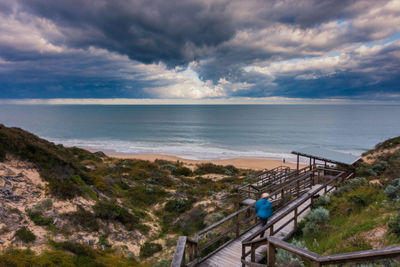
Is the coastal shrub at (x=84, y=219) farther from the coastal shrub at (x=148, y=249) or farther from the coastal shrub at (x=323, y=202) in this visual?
the coastal shrub at (x=323, y=202)

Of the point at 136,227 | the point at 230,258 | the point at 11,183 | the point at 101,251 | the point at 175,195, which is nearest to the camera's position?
the point at 230,258

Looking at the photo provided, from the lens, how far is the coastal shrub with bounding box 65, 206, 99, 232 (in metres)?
9.25

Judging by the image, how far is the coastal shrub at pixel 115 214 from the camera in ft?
34.3

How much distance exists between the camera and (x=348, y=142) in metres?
52.2

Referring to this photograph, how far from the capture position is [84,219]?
376 inches

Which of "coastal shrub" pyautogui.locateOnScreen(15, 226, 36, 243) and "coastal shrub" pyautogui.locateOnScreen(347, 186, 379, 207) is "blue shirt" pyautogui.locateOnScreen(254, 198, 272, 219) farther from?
"coastal shrub" pyautogui.locateOnScreen(15, 226, 36, 243)

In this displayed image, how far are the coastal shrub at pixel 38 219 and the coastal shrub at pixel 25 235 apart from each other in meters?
0.78

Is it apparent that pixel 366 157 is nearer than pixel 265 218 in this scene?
No

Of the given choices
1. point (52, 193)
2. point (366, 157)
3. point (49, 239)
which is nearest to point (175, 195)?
point (52, 193)

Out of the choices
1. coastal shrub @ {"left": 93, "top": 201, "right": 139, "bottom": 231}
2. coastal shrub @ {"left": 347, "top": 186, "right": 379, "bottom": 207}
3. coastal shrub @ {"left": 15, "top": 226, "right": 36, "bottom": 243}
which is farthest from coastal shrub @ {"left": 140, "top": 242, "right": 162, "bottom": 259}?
coastal shrub @ {"left": 347, "top": 186, "right": 379, "bottom": 207}

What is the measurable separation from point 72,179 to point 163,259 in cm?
676

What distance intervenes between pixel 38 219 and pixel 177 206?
23.7 ft

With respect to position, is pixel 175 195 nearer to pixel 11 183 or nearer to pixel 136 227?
pixel 136 227

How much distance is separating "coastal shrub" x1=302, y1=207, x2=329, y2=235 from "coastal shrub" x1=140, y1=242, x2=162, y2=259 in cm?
609
